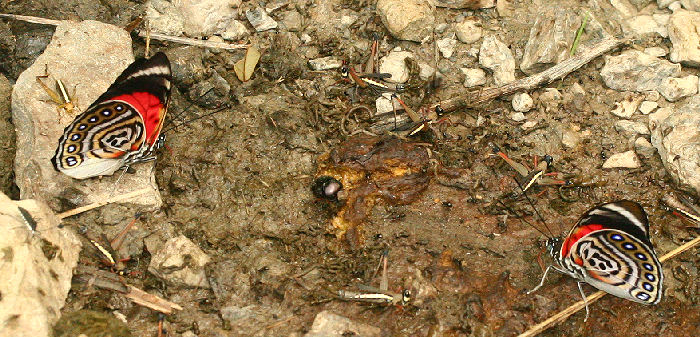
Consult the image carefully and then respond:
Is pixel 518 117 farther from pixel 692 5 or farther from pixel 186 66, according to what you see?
pixel 186 66

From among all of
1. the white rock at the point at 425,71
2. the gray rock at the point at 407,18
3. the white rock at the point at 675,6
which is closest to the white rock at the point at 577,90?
the white rock at the point at 675,6

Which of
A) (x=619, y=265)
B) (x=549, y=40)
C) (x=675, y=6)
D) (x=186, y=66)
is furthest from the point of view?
(x=675, y=6)

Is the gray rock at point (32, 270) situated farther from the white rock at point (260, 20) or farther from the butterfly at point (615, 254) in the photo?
the butterfly at point (615, 254)

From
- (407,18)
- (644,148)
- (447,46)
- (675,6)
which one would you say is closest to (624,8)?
(675,6)

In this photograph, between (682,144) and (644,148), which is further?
(644,148)

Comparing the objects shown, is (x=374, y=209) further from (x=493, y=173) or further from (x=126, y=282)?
(x=126, y=282)

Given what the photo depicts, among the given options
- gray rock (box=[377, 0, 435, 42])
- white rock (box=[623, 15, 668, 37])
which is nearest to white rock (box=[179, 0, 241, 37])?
gray rock (box=[377, 0, 435, 42])
